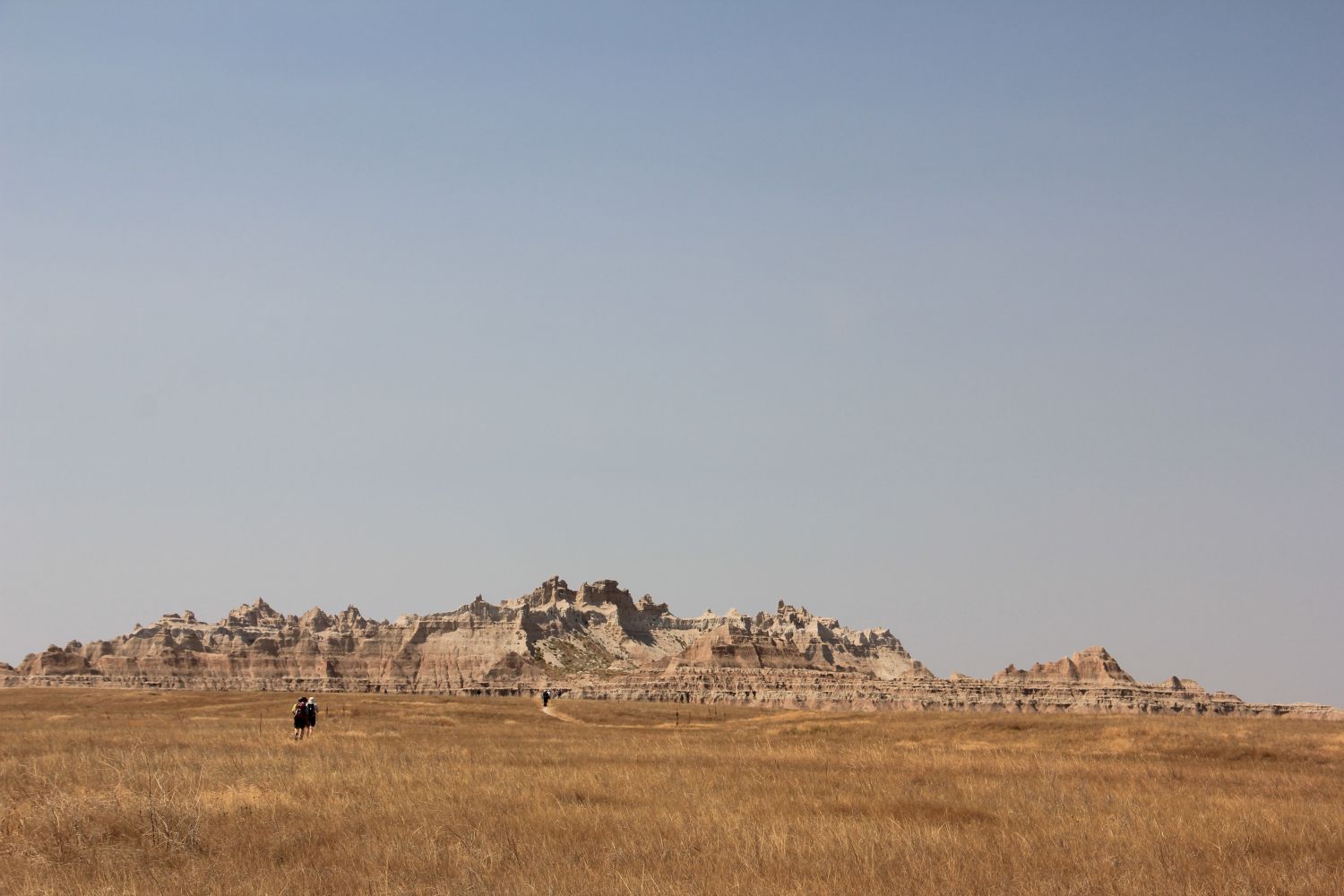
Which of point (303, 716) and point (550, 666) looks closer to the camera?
point (303, 716)

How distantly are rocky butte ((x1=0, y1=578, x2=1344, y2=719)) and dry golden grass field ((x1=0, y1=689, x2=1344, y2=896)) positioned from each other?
72628mm

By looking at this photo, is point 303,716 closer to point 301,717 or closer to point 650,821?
point 301,717

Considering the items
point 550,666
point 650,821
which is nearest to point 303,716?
point 650,821

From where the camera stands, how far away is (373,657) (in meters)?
165

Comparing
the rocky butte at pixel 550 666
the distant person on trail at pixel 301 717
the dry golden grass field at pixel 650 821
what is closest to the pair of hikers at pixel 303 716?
the distant person on trail at pixel 301 717

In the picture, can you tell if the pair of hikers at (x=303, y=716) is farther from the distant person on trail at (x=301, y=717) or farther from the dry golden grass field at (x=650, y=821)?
the dry golden grass field at (x=650, y=821)

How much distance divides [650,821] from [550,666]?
150m

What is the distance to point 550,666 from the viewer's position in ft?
529

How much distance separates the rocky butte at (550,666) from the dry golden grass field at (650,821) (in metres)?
72.6

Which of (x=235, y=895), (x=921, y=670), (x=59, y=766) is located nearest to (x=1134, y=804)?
(x=235, y=895)

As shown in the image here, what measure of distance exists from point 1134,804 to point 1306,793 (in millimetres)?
4942

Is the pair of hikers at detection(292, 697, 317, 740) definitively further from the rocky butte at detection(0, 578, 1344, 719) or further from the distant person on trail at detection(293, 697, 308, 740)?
the rocky butte at detection(0, 578, 1344, 719)

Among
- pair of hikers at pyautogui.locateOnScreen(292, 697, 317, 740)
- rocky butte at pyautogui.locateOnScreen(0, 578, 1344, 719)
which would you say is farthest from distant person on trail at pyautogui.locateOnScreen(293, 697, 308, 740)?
rocky butte at pyautogui.locateOnScreen(0, 578, 1344, 719)

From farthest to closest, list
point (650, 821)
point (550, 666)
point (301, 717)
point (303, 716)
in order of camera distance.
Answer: point (550, 666) < point (303, 716) < point (301, 717) < point (650, 821)
